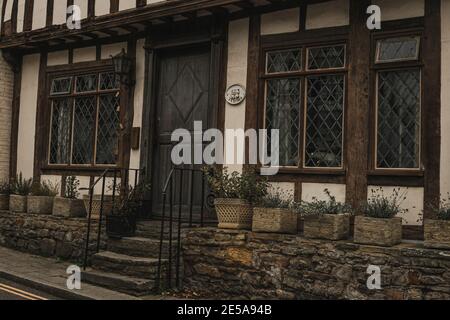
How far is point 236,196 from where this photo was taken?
7391 mm

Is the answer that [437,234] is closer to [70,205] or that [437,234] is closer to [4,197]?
[70,205]

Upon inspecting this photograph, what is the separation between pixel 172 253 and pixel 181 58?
3443 mm

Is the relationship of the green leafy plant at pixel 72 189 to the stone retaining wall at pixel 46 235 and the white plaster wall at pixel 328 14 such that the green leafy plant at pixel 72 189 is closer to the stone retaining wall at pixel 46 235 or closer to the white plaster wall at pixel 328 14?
the stone retaining wall at pixel 46 235

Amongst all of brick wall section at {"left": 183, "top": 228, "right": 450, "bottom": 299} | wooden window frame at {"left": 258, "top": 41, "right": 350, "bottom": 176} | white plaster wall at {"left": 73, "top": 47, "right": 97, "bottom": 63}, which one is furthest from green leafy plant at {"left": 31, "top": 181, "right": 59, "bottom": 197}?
wooden window frame at {"left": 258, "top": 41, "right": 350, "bottom": 176}

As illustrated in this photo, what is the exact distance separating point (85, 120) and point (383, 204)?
20.1 ft

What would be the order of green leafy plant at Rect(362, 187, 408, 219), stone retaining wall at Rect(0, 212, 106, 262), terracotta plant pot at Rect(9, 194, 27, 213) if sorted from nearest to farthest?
green leafy plant at Rect(362, 187, 408, 219) → stone retaining wall at Rect(0, 212, 106, 262) → terracotta plant pot at Rect(9, 194, 27, 213)

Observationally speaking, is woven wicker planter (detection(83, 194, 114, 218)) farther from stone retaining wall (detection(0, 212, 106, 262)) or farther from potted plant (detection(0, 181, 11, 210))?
potted plant (detection(0, 181, 11, 210))

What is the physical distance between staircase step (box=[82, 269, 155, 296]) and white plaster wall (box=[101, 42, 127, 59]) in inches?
164

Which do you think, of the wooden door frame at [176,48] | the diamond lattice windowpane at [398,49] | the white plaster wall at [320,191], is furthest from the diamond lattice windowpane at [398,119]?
the wooden door frame at [176,48]

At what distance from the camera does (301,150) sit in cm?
753

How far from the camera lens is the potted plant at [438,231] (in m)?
5.70

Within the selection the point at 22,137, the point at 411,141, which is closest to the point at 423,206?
the point at 411,141

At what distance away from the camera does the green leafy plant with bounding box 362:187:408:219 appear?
620 cm

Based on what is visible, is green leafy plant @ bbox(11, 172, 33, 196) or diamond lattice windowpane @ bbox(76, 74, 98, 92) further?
green leafy plant @ bbox(11, 172, 33, 196)
